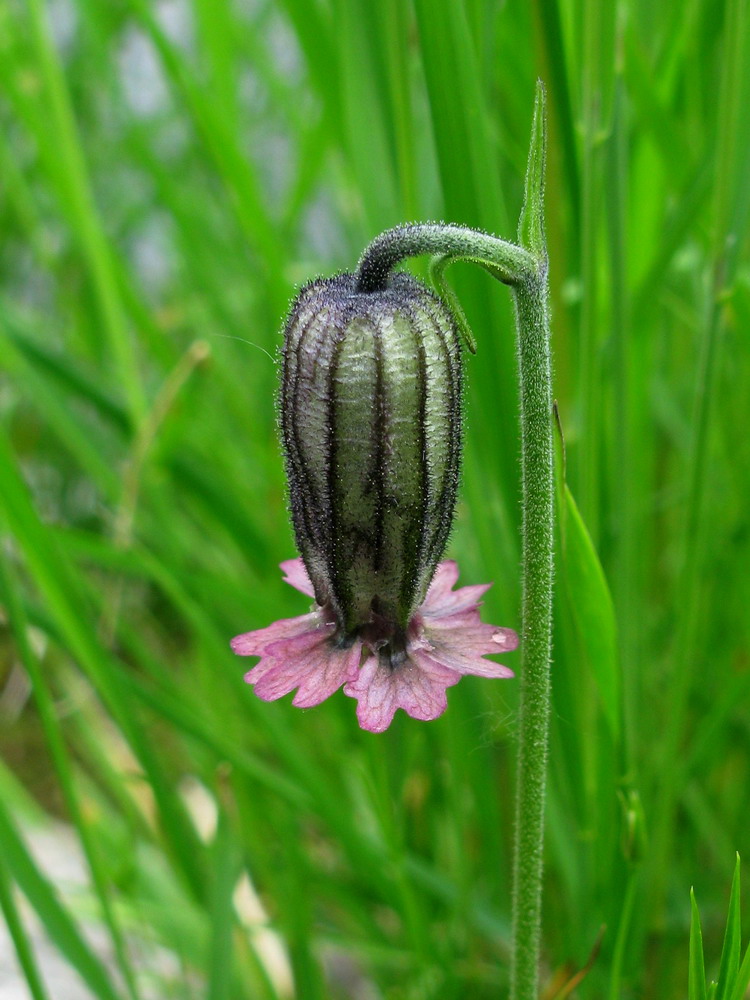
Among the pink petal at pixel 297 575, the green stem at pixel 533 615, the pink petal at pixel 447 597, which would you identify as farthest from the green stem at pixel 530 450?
the pink petal at pixel 297 575

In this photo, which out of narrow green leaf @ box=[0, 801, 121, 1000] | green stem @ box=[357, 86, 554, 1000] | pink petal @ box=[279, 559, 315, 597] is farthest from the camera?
narrow green leaf @ box=[0, 801, 121, 1000]

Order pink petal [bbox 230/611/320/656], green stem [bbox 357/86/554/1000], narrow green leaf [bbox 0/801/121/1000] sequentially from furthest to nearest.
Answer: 1. narrow green leaf [bbox 0/801/121/1000]
2. pink petal [bbox 230/611/320/656]
3. green stem [bbox 357/86/554/1000]

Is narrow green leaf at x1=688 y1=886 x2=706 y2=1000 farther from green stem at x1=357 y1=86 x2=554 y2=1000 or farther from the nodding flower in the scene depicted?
the nodding flower

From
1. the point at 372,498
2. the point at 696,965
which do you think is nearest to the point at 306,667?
the point at 372,498

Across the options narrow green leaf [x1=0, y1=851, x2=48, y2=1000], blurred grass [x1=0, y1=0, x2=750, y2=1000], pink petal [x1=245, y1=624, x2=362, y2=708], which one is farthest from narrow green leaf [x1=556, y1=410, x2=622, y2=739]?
narrow green leaf [x1=0, y1=851, x2=48, y2=1000]

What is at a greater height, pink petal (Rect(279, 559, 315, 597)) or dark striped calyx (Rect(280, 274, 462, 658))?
dark striped calyx (Rect(280, 274, 462, 658))

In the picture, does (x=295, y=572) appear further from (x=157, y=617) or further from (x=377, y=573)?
(x=157, y=617)

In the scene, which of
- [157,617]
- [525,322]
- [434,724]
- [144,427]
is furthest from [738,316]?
[157,617]

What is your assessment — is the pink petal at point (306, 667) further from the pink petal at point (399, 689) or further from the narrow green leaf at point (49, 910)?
the narrow green leaf at point (49, 910)
